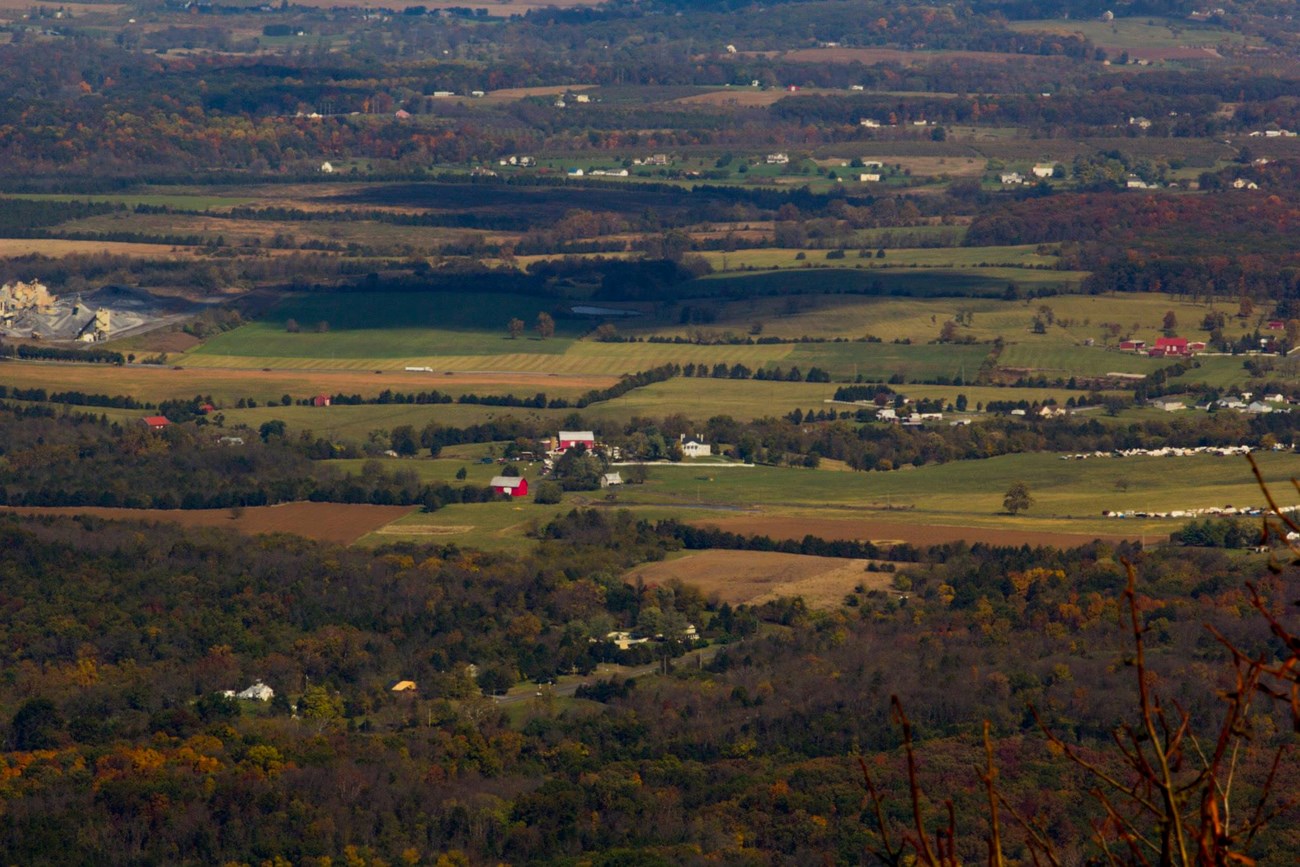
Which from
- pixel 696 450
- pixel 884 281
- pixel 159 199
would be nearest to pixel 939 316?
pixel 884 281

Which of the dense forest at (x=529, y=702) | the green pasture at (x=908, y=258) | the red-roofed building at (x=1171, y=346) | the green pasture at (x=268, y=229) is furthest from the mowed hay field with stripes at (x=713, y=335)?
the dense forest at (x=529, y=702)

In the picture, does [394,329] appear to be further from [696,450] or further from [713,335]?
[696,450]

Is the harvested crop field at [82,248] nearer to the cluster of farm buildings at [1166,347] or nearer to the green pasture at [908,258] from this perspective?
the green pasture at [908,258]

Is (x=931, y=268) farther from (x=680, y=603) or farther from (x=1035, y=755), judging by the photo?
(x=1035, y=755)

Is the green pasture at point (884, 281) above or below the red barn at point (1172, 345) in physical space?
above

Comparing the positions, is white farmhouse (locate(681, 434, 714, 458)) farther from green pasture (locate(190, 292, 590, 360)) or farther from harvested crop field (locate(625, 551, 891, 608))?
green pasture (locate(190, 292, 590, 360))

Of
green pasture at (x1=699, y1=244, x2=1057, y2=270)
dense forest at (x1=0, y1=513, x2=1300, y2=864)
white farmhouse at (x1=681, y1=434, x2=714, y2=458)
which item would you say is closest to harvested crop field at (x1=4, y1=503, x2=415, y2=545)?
dense forest at (x1=0, y1=513, x2=1300, y2=864)
